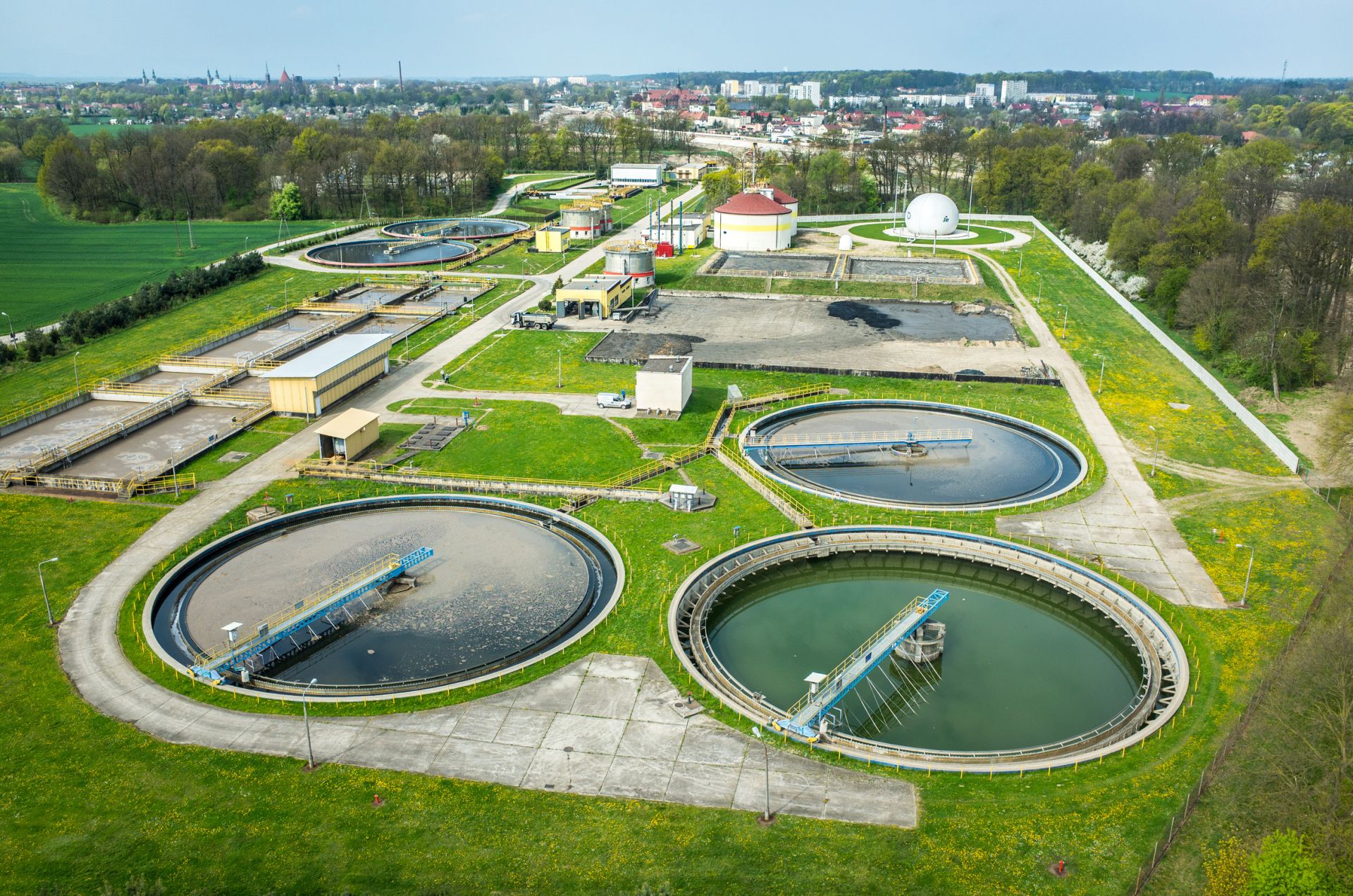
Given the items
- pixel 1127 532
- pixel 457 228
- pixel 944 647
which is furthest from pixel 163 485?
pixel 457 228

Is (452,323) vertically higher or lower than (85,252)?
lower

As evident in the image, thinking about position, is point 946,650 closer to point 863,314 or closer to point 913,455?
point 913,455

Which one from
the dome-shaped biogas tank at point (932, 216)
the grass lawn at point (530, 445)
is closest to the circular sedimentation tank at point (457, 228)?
the dome-shaped biogas tank at point (932, 216)

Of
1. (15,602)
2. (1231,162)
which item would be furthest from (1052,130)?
(15,602)

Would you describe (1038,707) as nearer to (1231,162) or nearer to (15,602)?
(15,602)

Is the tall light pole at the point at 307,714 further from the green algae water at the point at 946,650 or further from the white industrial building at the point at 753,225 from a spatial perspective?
the white industrial building at the point at 753,225

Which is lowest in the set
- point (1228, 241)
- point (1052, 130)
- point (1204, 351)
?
point (1204, 351)

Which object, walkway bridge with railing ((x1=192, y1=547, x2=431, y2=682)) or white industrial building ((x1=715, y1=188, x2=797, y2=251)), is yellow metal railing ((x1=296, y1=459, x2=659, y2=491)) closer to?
walkway bridge with railing ((x1=192, y1=547, x2=431, y2=682))
